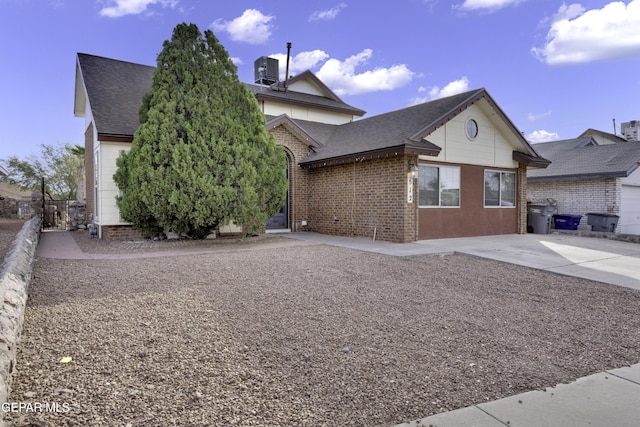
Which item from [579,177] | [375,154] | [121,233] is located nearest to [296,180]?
[375,154]

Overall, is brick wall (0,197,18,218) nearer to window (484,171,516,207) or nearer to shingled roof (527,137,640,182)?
window (484,171,516,207)

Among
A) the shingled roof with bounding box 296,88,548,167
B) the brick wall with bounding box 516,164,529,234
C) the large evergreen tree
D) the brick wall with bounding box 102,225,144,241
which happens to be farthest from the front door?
the brick wall with bounding box 516,164,529,234

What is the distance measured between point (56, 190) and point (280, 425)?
31.1m

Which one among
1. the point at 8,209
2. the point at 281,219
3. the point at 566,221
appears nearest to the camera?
the point at 281,219

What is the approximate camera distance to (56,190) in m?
27.2

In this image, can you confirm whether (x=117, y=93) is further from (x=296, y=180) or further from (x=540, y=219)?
(x=540, y=219)

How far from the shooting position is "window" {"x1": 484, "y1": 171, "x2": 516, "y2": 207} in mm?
12828

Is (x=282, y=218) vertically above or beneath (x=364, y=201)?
beneath

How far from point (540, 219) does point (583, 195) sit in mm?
4140

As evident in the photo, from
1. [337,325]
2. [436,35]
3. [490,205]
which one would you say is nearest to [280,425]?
[337,325]

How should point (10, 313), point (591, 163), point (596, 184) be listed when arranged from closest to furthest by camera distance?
point (10, 313) → point (596, 184) → point (591, 163)

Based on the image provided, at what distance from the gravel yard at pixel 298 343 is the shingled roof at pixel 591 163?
1218 centimetres

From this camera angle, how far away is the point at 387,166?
1090 cm

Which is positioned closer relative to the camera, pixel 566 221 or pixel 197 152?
pixel 197 152
